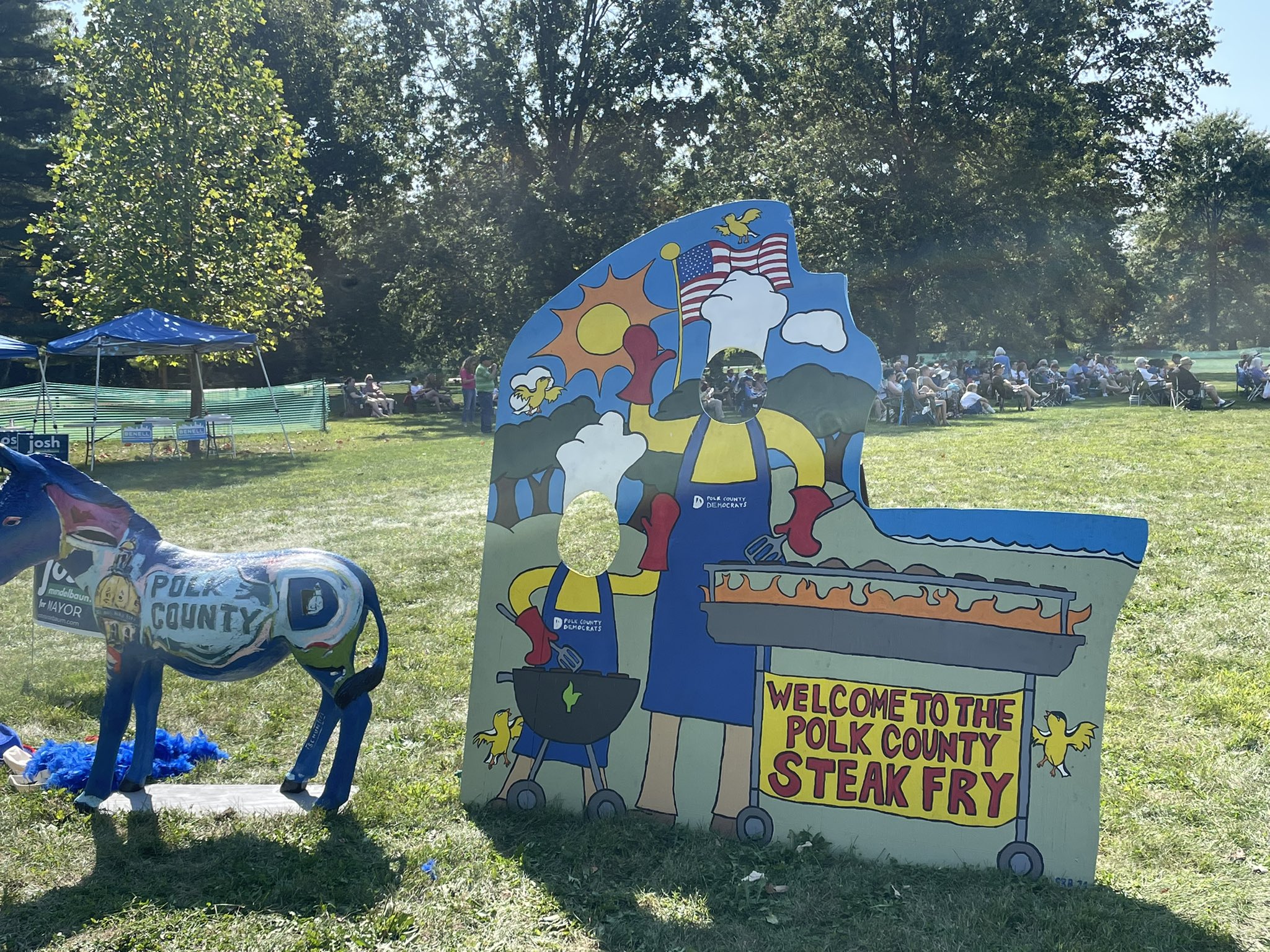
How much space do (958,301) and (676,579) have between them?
32.9m

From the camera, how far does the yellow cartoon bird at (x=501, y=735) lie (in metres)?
4.45

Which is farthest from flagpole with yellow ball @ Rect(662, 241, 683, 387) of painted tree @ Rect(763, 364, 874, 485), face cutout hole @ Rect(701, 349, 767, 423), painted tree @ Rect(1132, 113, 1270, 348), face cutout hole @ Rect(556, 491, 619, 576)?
painted tree @ Rect(1132, 113, 1270, 348)

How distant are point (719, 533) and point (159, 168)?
1849 cm

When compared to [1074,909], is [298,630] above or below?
above

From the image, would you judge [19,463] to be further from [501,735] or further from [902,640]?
[902,640]

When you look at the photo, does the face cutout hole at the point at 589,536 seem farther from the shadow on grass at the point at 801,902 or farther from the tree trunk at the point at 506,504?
the shadow on grass at the point at 801,902

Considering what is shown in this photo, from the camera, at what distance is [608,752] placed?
4.33 m

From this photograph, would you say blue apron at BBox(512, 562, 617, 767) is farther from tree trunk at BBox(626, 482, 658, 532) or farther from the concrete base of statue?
the concrete base of statue

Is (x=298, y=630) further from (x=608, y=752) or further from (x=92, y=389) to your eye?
(x=92, y=389)

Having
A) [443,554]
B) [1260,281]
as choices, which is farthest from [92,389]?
[1260,281]

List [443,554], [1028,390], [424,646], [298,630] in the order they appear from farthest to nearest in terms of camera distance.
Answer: [1028,390]
[443,554]
[424,646]
[298,630]

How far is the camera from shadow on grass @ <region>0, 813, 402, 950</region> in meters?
3.61

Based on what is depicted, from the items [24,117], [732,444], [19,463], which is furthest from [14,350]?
[24,117]

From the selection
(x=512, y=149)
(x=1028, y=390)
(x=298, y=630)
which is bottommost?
(x=298, y=630)
